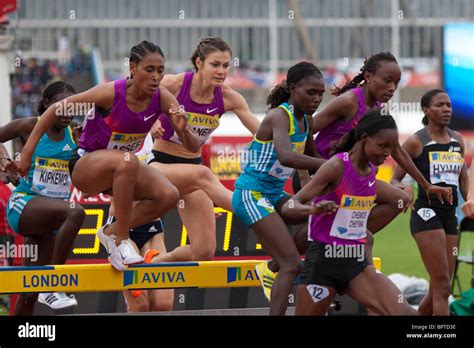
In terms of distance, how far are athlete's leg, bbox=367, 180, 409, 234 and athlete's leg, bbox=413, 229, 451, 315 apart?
115cm

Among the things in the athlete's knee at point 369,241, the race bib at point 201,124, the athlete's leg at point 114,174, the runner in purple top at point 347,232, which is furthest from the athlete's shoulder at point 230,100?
the runner in purple top at point 347,232

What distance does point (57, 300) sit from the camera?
870cm

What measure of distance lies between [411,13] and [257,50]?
15.9 feet

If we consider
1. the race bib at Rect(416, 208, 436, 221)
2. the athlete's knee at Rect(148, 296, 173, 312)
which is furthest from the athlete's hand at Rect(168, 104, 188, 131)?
the race bib at Rect(416, 208, 436, 221)

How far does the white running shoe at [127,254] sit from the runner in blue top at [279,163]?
886 mm

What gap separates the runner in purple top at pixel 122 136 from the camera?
7809mm

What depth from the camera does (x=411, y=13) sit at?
1300 inches

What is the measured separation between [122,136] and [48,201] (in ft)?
3.27

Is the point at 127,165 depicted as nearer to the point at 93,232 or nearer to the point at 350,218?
the point at 350,218

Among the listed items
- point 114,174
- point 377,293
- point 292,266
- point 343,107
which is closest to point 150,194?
point 114,174

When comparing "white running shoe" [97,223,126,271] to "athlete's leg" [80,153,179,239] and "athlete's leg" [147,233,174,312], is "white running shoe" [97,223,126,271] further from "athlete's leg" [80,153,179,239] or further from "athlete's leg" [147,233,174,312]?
"athlete's leg" [147,233,174,312]
